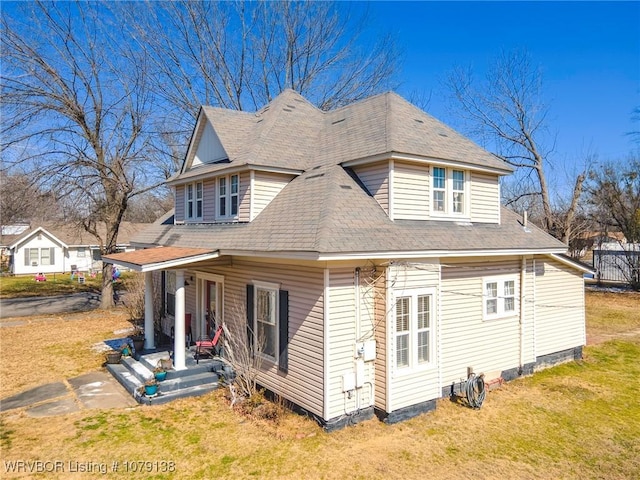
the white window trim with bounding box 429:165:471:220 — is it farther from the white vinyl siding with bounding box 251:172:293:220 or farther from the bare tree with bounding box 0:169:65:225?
the bare tree with bounding box 0:169:65:225

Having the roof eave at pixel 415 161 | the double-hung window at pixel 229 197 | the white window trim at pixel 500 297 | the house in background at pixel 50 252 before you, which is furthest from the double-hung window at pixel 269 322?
the house in background at pixel 50 252

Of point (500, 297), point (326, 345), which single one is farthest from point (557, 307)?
point (326, 345)

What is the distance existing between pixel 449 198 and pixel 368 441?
642 cm

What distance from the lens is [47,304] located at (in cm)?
2489

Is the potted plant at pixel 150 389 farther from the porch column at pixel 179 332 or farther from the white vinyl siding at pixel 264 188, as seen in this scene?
the white vinyl siding at pixel 264 188

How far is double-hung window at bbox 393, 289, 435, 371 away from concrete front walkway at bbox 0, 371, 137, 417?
6431 millimetres

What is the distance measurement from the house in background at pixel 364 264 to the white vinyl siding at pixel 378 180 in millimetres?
31

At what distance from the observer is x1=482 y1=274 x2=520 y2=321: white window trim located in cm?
1082

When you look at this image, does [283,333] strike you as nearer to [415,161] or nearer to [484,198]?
[415,161]

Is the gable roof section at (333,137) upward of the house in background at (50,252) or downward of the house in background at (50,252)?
upward

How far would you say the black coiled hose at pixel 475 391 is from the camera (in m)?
9.53

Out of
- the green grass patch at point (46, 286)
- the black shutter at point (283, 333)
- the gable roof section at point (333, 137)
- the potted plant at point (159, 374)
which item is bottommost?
the green grass patch at point (46, 286)

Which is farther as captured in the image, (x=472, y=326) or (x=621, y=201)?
(x=621, y=201)

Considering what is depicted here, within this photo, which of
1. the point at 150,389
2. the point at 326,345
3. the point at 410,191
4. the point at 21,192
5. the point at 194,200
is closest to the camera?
the point at 326,345
